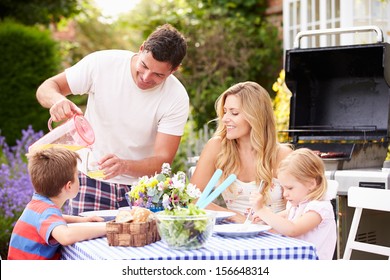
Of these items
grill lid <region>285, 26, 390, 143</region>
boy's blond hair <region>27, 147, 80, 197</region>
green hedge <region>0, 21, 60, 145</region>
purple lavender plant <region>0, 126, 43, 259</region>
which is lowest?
purple lavender plant <region>0, 126, 43, 259</region>

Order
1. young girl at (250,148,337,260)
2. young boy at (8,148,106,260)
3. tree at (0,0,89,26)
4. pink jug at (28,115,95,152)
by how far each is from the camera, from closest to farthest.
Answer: young boy at (8,148,106,260) < young girl at (250,148,337,260) < pink jug at (28,115,95,152) < tree at (0,0,89,26)

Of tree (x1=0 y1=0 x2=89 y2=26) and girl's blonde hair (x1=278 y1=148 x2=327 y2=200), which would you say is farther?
tree (x1=0 y1=0 x2=89 y2=26)

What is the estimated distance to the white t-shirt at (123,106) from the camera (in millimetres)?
3422

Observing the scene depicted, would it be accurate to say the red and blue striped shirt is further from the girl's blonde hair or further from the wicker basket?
the girl's blonde hair

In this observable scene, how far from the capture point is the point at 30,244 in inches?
102

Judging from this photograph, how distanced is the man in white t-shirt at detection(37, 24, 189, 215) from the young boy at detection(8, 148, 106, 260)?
1.94 feet

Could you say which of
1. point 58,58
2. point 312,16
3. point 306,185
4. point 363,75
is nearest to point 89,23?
point 58,58

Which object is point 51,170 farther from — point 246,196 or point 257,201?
point 246,196

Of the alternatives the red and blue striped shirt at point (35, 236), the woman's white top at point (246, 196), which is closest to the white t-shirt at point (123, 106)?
the woman's white top at point (246, 196)

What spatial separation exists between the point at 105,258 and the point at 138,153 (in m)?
1.31

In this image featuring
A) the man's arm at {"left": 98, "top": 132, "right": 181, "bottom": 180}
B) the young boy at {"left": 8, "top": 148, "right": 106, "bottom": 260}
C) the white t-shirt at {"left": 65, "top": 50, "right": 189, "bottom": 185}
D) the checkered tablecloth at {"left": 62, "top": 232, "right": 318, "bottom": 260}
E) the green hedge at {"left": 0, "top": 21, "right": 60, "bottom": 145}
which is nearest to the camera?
the checkered tablecloth at {"left": 62, "top": 232, "right": 318, "bottom": 260}

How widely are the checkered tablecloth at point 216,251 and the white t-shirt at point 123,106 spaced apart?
98 centimetres

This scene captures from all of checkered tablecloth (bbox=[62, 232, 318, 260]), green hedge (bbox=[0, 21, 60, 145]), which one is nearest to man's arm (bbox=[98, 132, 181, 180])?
checkered tablecloth (bbox=[62, 232, 318, 260])

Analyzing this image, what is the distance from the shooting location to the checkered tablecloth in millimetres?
2229
